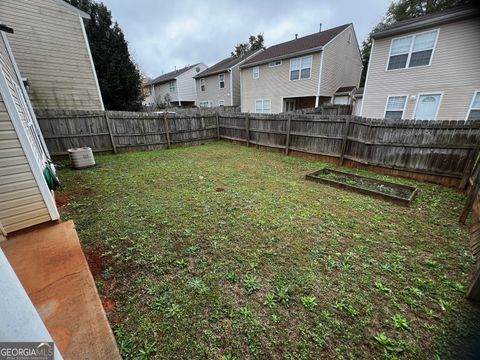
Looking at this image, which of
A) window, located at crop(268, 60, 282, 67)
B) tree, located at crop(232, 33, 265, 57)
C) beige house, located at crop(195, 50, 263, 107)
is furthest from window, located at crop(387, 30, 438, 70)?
tree, located at crop(232, 33, 265, 57)

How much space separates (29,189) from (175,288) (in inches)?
A: 105

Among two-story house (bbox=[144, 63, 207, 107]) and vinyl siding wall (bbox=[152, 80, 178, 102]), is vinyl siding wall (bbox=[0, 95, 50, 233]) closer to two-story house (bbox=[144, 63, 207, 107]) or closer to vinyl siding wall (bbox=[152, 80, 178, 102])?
two-story house (bbox=[144, 63, 207, 107])

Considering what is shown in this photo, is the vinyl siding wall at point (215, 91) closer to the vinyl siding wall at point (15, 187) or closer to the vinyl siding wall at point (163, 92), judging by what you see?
the vinyl siding wall at point (163, 92)

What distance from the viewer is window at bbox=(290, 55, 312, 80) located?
13.9 metres

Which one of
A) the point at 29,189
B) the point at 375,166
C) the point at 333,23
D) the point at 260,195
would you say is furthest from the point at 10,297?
the point at 333,23

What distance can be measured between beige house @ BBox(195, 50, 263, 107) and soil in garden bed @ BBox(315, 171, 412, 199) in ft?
57.4

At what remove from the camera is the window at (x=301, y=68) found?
13865mm

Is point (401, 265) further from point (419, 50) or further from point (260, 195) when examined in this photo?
point (419, 50)

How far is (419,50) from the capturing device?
923 cm

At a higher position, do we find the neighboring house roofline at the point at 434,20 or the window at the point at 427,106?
the neighboring house roofline at the point at 434,20

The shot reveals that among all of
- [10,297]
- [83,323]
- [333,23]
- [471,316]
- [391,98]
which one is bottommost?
[471,316]

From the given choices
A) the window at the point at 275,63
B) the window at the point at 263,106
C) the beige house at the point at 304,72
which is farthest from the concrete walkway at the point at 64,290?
the window at the point at 275,63

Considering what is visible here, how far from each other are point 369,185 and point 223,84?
1967 centimetres

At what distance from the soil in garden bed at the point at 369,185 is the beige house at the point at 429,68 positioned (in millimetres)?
7181
